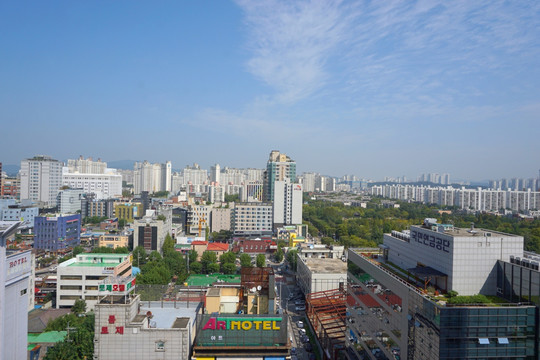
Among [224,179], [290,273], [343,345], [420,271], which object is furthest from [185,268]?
[224,179]

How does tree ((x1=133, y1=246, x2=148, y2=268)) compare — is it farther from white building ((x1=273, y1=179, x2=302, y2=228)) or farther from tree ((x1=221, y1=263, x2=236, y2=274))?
white building ((x1=273, y1=179, x2=302, y2=228))

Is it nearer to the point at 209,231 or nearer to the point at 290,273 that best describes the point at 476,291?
the point at 290,273

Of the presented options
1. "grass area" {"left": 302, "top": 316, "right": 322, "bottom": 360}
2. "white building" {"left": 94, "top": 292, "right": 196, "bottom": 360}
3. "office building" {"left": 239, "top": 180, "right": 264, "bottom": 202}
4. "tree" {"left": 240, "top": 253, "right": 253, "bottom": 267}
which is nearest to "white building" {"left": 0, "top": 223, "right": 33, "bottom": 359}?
"white building" {"left": 94, "top": 292, "right": 196, "bottom": 360}

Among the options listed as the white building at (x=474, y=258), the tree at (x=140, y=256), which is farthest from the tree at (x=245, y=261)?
the white building at (x=474, y=258)

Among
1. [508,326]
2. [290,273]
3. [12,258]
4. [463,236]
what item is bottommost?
[290,273]

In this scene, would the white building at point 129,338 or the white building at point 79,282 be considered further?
the white building at point 79,282

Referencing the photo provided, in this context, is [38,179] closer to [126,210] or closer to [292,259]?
[126,210]

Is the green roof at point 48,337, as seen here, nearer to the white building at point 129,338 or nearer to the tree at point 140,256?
the white building at point 129,338
